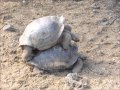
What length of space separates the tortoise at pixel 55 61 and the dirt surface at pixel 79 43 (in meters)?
0.07

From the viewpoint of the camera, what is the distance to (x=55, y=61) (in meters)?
4.49

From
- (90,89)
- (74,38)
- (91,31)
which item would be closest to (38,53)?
(74,38)

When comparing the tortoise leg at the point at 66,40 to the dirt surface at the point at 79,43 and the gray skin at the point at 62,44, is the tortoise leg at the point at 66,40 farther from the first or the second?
the dirt surface at the point at 79,43

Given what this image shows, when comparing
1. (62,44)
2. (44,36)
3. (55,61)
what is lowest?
(55,61)

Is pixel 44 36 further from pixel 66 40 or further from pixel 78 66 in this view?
pixel 78 66

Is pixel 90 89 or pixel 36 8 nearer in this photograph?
pixel 90 89

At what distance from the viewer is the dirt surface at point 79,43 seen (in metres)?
4.36

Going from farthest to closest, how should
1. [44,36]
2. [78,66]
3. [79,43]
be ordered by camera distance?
1. [79,43]
2. [78,66]
3. [44,36]

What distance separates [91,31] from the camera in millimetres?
5449

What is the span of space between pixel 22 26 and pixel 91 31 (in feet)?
3.28

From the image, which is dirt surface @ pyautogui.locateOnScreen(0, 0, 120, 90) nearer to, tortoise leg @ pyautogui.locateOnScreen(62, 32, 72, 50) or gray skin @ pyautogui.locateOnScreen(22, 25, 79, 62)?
gray skin @ pyautogui.locateOnScreen(22, 25, 79, 62)

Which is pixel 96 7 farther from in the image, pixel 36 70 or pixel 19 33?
pixel 36 70

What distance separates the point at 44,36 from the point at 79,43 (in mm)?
791

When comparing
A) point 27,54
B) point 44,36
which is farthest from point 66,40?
point 27,54
